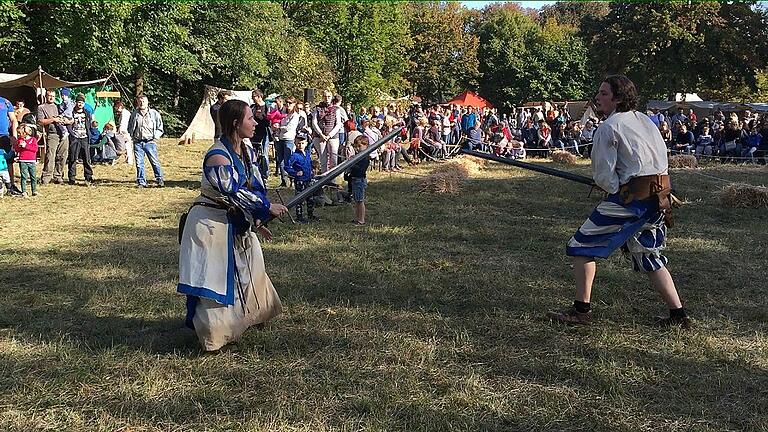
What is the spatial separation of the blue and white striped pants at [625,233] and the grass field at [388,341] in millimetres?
574

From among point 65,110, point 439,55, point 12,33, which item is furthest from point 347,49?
point 65,110

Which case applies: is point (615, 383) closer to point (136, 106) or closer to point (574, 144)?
point (136, 106)

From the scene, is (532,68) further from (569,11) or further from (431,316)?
(431,316)

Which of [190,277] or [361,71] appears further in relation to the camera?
[361,71]

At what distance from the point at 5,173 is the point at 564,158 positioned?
1449 cm

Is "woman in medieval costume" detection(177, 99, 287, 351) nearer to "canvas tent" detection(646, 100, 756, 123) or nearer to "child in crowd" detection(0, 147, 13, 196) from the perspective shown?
"child in crowd" detection(0, 147, 13, 196)

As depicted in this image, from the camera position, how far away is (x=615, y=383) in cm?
370

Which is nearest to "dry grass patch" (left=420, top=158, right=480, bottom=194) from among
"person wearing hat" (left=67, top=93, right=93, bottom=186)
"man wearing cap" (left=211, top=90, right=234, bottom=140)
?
"man wearing cap" (left=211, top=90, right=234, bottom=140)

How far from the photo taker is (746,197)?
9906 millimetres

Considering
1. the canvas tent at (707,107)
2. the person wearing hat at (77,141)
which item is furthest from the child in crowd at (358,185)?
the canvas tent at (707,107)

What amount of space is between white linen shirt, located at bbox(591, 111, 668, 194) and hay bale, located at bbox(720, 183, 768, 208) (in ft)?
21.8

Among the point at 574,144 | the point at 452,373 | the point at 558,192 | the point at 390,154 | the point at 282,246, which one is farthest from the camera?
the point at 574,144

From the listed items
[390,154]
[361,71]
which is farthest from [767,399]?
[361,71]

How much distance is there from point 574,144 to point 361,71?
2093 cm
